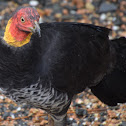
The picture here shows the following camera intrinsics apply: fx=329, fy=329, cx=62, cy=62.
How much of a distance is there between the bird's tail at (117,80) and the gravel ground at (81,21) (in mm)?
374

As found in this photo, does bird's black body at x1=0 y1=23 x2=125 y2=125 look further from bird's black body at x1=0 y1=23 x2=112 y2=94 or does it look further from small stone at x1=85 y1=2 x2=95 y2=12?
small stone at x1=85 y1=2 x2=95 y2=12

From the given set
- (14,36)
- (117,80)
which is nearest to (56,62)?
(14,36)

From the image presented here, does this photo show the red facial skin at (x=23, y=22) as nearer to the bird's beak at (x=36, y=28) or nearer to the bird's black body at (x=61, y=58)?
the bird's beak at (x=36, y=28)

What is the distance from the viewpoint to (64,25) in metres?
3.52

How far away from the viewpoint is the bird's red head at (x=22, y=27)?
2.83m

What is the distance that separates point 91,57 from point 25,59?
80cm

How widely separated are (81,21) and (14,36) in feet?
9.88

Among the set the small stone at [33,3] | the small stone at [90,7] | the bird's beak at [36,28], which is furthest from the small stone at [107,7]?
the bird's beak at [36,28]

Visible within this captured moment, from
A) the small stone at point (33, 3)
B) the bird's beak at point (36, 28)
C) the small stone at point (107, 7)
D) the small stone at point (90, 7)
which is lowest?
the bird's beak at point (36, 28)

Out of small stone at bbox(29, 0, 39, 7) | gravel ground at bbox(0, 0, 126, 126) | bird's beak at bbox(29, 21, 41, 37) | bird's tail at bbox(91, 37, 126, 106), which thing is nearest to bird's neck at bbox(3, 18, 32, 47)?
bird's beak at bbox(29, 21, 41, 37)

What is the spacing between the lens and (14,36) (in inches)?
117

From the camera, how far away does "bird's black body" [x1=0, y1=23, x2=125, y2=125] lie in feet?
10.1

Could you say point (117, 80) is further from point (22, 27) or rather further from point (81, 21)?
point (81, 21)

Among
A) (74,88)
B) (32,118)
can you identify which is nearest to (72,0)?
(32,118)
